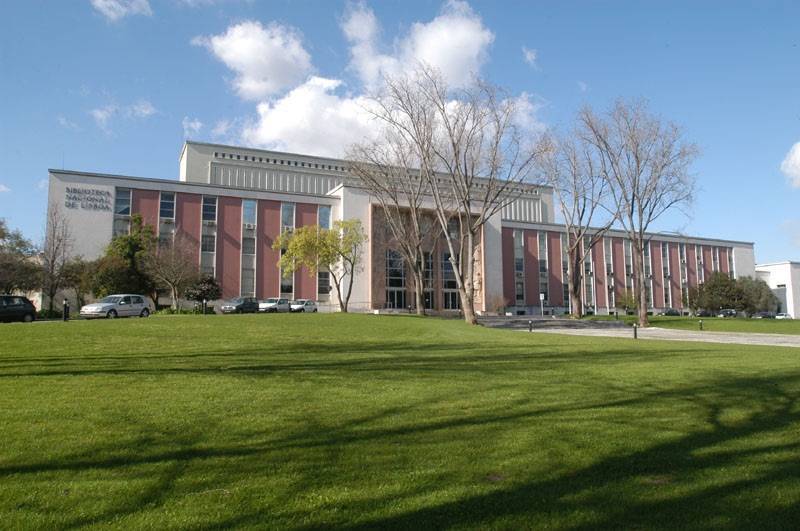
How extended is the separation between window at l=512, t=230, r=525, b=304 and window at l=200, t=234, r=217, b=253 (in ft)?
134

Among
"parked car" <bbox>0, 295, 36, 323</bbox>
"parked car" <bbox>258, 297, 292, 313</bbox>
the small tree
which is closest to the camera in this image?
"parked car" <bbox>0, 295, 36, 323</bbox>

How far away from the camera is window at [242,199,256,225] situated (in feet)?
205

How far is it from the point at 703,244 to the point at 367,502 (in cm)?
10907

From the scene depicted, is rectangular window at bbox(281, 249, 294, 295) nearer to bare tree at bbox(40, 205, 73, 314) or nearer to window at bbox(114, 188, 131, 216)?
window at bbox(114, 188, 131, 216)

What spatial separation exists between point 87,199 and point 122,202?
3141 millimetres

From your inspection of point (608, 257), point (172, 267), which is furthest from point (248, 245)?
point (608, 257)

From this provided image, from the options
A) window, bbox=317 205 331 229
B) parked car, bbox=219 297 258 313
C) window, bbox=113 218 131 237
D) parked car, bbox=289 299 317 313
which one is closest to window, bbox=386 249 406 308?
window, bbox=317 205 331 229

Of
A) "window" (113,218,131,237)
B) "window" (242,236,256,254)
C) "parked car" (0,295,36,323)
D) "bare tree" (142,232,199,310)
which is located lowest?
"parked car" (0,295,36,323)

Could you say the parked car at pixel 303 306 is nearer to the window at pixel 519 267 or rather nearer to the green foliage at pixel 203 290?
the green foliage at pixel 203 290

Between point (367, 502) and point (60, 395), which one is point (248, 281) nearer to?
point (60, 395)

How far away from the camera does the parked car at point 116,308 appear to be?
3166cm

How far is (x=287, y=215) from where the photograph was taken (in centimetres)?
6456

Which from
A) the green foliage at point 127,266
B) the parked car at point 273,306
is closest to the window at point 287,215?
the parked car at point 273,306

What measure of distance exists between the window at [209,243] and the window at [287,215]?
780cm
